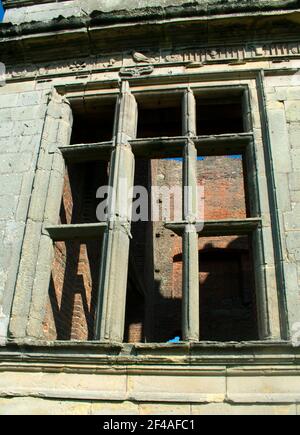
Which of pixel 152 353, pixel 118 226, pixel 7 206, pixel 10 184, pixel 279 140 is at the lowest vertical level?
pixel 152 353

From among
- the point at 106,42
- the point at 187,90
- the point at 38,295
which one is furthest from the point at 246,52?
the point at 38,295

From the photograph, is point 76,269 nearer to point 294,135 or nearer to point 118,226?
point 118,226

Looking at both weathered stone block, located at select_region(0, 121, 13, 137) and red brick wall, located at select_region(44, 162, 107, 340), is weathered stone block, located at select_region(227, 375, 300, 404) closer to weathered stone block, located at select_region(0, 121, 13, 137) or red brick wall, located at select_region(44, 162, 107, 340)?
red brick wall, located at select_region(44, 162, 107, 340)

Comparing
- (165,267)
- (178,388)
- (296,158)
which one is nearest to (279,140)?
(296,158)

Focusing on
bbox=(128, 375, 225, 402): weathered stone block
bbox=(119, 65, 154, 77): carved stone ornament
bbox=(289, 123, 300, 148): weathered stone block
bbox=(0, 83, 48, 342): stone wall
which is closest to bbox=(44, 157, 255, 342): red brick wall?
bbox=(0, 83, 48, 342): stone wall

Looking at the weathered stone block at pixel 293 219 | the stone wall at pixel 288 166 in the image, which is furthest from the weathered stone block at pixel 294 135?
the weathered stone block at pixel 293 219

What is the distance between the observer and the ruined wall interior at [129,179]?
161 inches

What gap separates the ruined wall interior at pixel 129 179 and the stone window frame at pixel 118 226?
0.05ft

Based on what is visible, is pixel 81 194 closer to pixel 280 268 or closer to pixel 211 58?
pixel 211 58

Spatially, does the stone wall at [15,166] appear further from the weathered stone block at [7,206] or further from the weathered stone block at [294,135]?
the weathered stone block at [294,135]

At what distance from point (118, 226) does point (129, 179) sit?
646 millimetres

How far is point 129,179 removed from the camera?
5340mm

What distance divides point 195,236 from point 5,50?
3659 millimetres

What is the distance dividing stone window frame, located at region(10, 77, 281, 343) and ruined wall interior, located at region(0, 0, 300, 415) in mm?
14
